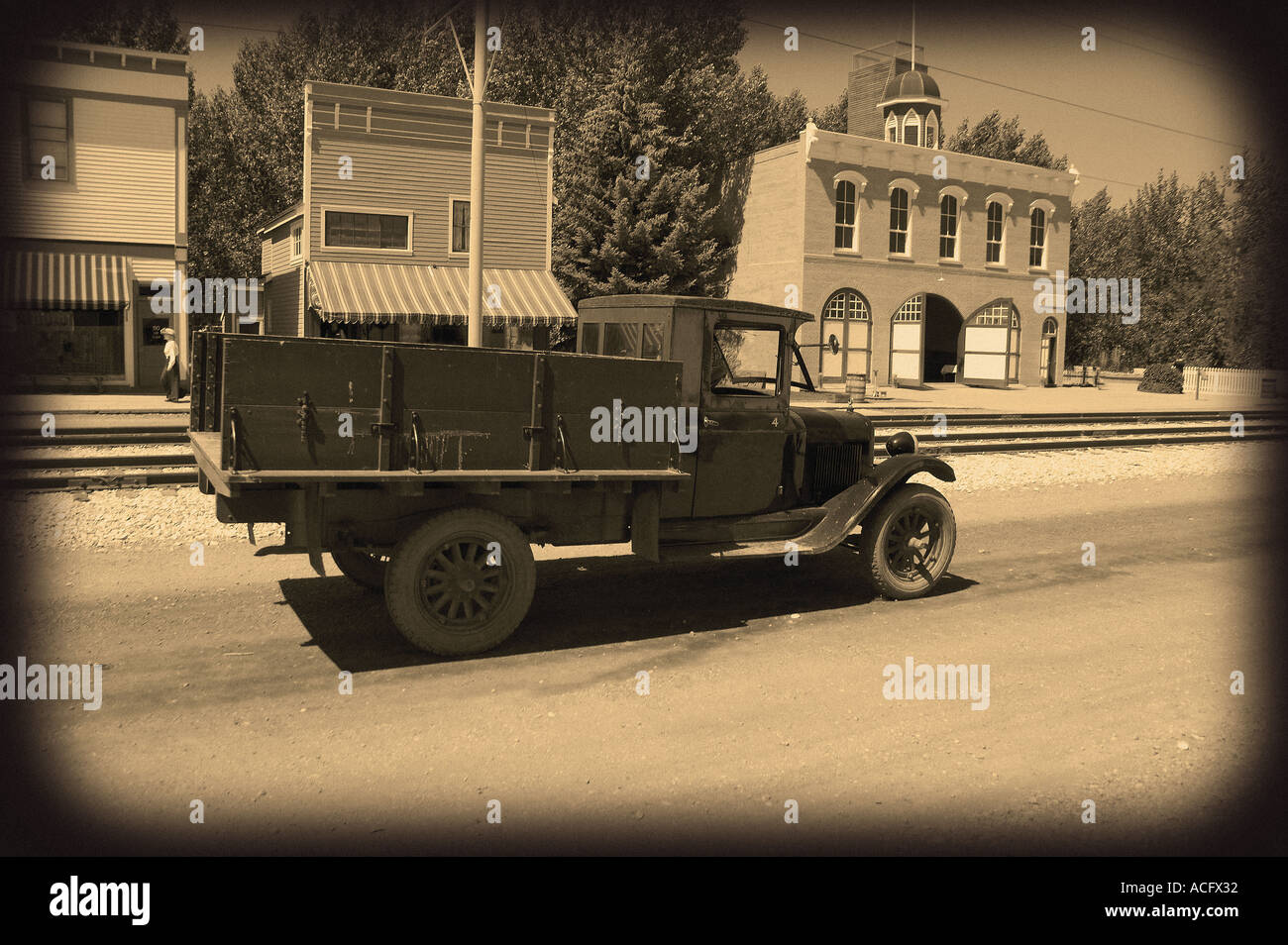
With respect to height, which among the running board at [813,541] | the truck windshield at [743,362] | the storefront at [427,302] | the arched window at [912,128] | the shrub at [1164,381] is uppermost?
the arched window at [912,128]

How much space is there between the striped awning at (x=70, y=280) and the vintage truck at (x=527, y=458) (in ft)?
67.1

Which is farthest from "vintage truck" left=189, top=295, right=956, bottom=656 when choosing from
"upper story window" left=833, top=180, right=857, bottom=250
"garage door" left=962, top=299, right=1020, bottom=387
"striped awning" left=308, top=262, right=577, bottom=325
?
"garage door" left=962, top=299, right=1020, bottom=387

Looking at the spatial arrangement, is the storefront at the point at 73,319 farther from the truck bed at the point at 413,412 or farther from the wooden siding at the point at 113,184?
the truck bed at the point at 413,412

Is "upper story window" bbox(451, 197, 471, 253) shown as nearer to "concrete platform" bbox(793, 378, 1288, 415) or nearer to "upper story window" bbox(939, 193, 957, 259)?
"concrete platform" bbox(793, 378, 1288, 415)

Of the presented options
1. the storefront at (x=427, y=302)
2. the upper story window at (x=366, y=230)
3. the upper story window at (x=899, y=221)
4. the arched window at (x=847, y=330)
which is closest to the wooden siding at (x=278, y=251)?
the upper story window at (x=366, y=230)

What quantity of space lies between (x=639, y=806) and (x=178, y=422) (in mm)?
14840

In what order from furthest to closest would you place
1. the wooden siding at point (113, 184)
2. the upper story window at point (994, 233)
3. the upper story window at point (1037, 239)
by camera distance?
the upper story window at point (1037, 239) → the upper story window at point (994, 233) → the wooden siding at point (113, 184)

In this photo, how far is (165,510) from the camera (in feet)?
32.1

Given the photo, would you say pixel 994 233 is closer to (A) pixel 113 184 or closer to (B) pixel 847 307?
(B) pixel 847 307

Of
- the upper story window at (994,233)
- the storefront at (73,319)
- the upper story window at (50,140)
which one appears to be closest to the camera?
the upper story window at (50,140)

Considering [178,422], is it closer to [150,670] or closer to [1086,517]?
[150,670]

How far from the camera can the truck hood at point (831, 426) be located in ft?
25.1

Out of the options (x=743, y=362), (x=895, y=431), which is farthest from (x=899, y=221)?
(x=743, y=362)

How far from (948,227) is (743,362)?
109ft
